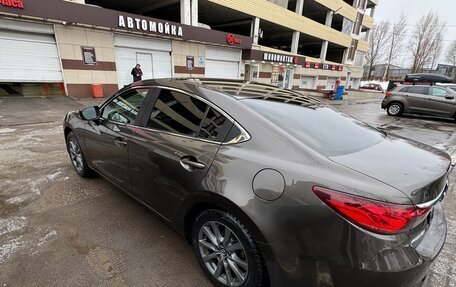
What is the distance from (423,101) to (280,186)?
13499 millimetres

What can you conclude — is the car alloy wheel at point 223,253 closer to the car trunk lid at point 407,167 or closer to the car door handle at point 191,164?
the car door handle at point 191,164

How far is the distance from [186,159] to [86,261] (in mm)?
1308

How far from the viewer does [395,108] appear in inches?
498

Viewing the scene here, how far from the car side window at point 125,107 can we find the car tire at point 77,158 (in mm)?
889

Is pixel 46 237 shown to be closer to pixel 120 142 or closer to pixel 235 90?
pixel 120 142

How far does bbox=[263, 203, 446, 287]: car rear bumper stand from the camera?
1.34 meters

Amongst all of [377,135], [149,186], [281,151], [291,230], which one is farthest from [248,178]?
[377,135]

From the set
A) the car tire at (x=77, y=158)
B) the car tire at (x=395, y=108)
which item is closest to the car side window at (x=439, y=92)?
the car tire at (x=395, y=108)

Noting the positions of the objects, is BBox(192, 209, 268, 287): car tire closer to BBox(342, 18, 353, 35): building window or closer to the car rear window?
the car rear window

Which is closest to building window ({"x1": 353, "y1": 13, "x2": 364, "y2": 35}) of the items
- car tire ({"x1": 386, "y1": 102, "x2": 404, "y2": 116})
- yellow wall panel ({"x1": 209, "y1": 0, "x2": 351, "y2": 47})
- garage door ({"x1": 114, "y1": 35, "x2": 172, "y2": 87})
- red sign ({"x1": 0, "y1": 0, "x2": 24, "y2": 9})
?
yellow wall panel ({"x1": 209, "y1": 0, "x2": 351, "y2": 47})

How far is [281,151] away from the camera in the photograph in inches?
65.8

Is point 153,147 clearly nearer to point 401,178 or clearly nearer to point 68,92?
point 401,178

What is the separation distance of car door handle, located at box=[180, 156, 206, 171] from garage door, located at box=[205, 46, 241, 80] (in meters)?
15.8

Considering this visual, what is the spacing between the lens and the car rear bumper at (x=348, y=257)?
1.34 metres
